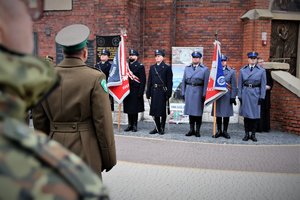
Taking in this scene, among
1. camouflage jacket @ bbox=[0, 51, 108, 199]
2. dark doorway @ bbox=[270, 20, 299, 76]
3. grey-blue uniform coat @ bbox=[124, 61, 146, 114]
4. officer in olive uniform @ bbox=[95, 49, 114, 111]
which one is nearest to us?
camouflage jacket @ bbox=[0, 51, 108, 199]

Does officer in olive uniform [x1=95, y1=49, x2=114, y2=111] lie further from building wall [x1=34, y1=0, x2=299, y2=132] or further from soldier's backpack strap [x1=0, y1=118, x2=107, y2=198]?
soldier's backpack strap [x1=0, y1=118, x2=107, y2=198]

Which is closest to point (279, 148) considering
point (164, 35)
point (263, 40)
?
point (263, 40)

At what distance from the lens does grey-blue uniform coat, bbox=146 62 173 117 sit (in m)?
10.1

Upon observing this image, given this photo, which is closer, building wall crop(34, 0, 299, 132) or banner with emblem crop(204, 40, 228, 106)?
banner with emblem crop(204, 40, 228, 106)

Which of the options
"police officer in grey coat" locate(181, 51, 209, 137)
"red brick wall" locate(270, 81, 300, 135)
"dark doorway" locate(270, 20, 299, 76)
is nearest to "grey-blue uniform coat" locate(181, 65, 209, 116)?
"police officer in grey coat" locate(181, 51, 209, 137)

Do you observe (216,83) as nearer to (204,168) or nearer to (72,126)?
(204,168)

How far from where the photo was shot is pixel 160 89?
10195 mm

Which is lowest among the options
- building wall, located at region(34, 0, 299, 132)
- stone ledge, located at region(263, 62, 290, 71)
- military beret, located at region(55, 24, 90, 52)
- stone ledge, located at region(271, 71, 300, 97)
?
stone ledge, located at region(271, 71, 300, 97)

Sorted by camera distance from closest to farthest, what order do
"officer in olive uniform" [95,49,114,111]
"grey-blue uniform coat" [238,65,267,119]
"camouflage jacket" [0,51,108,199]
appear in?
"camouflage jacket" [0,51,108,199]
"grey-blue uniform coat" [238,65,267,119]
"officer in olive uniform" [95,49,114,111]

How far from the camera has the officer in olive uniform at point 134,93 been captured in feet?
34.3

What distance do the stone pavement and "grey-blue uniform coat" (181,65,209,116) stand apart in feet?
2.34

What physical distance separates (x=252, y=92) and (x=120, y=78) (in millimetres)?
3264

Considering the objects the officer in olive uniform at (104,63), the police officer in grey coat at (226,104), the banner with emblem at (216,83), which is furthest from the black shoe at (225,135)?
the officer in olive uniform at (104,63)

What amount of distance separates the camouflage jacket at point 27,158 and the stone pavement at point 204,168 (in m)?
4.39
